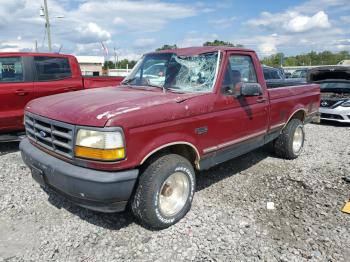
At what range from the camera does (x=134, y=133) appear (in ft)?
10.3

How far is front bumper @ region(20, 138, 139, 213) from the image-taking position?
3.07m

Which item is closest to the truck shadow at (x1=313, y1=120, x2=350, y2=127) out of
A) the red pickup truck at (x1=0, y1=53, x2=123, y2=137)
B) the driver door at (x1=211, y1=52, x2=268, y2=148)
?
the driver door at (x1=211, y1=52, x2=268, y2=148)

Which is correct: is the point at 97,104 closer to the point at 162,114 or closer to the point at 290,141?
the point at 162,114

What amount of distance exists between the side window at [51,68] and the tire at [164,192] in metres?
4.30

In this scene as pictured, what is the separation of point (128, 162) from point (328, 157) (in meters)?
4.60

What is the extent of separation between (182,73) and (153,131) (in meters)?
1.28

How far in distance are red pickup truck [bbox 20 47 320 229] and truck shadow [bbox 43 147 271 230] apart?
15.3 inches

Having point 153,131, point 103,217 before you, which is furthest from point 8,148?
point 153,131

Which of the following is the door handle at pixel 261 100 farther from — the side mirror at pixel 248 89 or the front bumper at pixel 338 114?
the front bumper at pixel 338 114

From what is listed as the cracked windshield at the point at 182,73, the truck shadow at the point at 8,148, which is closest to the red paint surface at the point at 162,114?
the cracked windshield at the point at 182,73

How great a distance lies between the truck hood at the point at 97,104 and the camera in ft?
10.2

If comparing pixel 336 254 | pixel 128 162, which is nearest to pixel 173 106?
pixel 128 162

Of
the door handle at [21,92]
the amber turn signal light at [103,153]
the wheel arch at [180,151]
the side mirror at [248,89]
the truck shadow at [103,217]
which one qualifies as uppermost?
the side mirror at [248,89]

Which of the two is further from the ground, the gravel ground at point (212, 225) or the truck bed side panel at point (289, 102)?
the truck bed side panel at point (289, 102)
